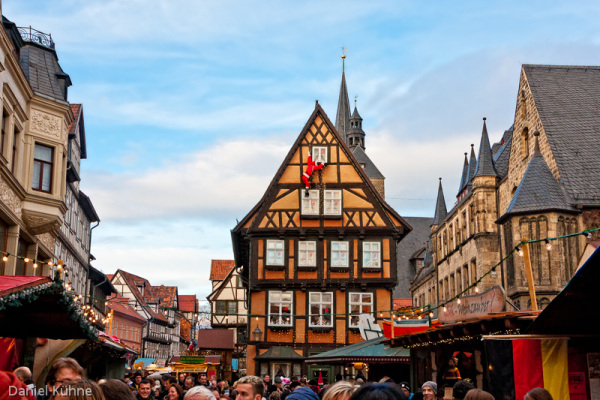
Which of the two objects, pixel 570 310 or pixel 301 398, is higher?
pixel 570 310

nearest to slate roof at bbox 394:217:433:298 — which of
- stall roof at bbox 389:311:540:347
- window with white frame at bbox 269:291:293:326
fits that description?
window with white frame at bbox 269:291:293:326

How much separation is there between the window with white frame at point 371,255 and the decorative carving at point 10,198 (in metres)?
17.3

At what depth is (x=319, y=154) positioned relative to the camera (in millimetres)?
34719

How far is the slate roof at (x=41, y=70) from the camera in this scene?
21703mm

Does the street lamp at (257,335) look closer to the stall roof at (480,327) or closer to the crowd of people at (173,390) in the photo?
the stall roof at (480,327)

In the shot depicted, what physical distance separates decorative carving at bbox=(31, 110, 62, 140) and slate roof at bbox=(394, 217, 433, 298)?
185ft

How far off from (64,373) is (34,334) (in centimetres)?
736

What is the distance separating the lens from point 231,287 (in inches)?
2088

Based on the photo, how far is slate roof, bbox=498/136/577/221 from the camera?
117 feet

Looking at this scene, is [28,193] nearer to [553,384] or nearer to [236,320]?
[553,384]

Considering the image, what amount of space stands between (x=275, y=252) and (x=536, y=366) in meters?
24.2

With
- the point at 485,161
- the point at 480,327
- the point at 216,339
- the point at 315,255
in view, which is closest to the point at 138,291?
the point at 216,339

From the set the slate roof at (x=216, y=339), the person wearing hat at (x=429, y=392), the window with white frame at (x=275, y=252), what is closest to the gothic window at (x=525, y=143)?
the window with white frame at (x=275, y=252)

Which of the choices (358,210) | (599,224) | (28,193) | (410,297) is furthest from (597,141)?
(410,297)
